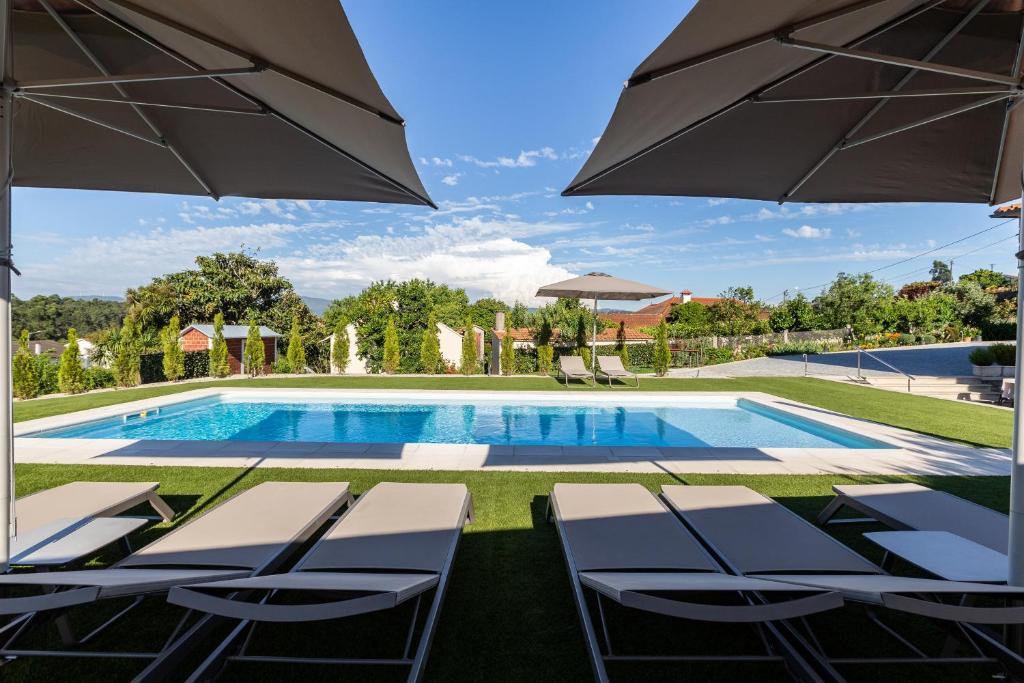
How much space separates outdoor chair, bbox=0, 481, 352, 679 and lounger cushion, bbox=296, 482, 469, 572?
24cm

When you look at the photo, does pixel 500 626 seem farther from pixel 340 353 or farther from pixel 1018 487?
pixel 340 353

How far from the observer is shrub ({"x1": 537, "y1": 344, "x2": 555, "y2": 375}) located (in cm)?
1691

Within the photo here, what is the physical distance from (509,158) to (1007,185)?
86.1 feet

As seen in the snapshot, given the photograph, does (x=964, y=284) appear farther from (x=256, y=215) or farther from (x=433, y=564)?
(x=256, y=215)

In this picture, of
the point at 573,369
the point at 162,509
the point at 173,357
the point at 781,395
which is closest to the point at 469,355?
the point at 573,369

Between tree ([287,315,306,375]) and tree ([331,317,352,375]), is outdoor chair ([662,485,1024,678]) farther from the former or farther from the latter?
tree ([287,315,306,375])

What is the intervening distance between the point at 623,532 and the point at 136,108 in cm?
455

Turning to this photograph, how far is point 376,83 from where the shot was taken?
104 inches

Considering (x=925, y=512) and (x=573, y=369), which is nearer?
(x=925, y=512)

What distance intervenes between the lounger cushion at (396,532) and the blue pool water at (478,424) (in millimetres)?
4810

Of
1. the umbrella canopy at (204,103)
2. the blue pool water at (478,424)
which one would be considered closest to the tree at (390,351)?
the blue pool water at (478,424)

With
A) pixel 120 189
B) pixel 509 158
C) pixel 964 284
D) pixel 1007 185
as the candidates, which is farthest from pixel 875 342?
pixel 120 189

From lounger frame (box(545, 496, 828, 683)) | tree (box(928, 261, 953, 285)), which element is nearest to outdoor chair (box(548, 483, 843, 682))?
lounger frame (box(545, 496, 828, 683))

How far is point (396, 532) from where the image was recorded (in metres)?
2.96
